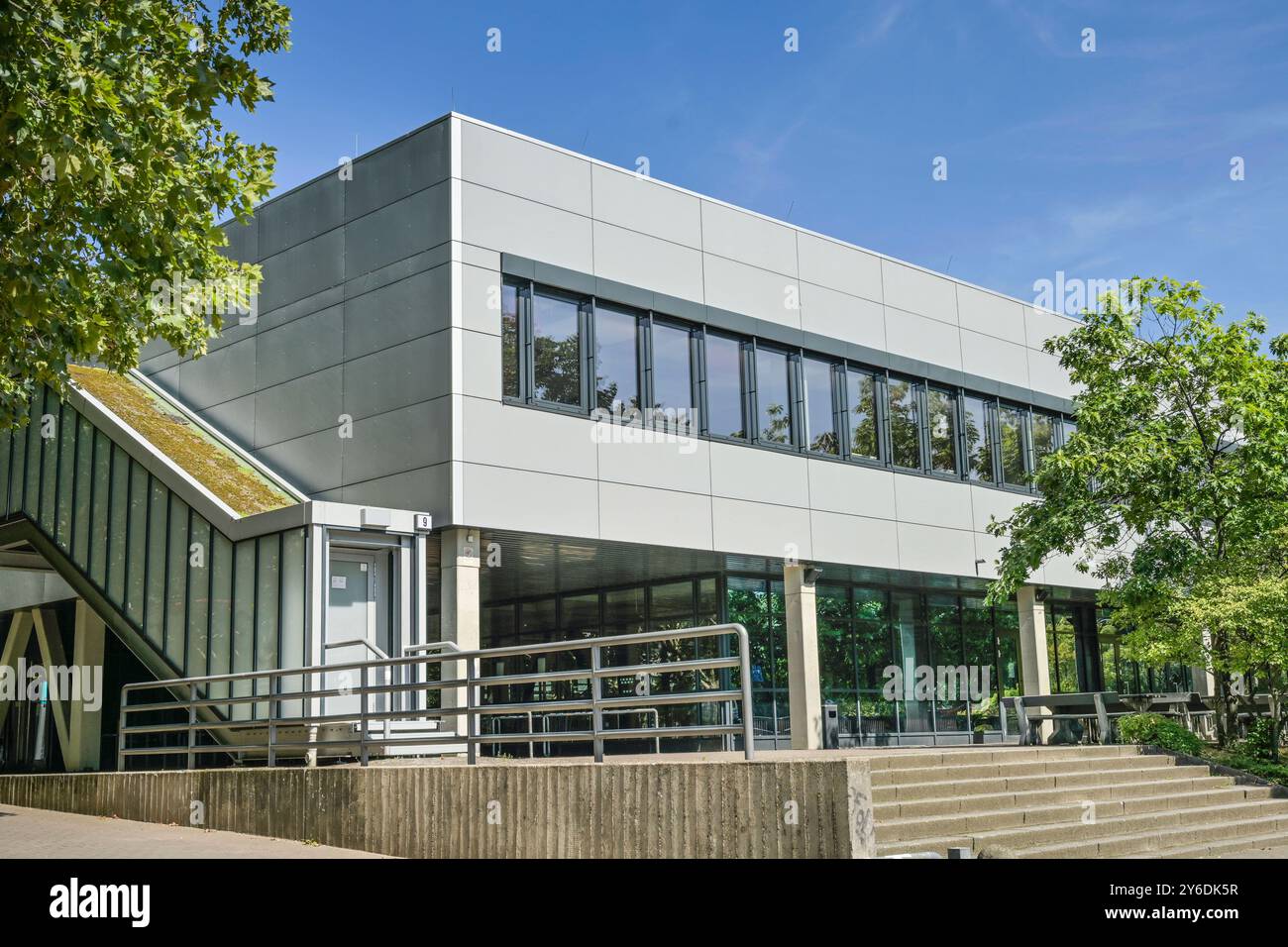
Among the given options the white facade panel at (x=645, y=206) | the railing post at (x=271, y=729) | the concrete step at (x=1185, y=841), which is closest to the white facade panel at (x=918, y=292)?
the white facade panel at (x=645, y=206)

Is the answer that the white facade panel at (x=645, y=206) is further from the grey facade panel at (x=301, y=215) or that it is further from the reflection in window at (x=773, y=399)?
the grey facade panel at (x=301, y=215)

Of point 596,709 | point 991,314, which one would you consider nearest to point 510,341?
point 596,709

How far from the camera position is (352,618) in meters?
17.1

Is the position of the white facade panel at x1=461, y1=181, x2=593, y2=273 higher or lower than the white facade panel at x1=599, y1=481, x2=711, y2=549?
higher

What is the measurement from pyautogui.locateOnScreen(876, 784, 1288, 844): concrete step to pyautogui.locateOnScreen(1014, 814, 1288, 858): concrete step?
40 cm

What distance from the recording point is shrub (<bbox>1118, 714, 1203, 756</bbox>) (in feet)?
62.6

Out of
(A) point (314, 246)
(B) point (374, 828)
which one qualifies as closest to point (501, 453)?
(A) point (314, 246)

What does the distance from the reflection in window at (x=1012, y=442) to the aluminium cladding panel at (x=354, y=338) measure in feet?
45.9

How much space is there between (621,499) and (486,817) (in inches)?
347

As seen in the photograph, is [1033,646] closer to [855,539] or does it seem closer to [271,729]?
[855,539]

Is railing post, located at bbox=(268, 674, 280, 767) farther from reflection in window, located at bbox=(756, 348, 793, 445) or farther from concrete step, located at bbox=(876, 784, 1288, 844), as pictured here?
reflection in window, located at bbox=(756, 348, 793, 445)

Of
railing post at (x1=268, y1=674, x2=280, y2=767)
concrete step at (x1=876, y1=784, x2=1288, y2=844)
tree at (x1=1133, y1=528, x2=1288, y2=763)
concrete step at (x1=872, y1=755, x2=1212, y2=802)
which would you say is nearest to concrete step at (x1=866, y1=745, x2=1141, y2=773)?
concrete step at (x1=872, y1=755, x2=1212, y2=802)

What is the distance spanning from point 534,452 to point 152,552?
221 inches

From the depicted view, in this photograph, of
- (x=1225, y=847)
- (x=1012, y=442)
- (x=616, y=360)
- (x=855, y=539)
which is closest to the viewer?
(x=1225, y=847)
